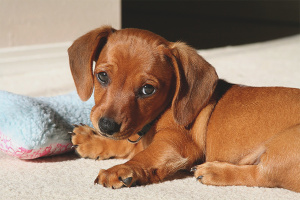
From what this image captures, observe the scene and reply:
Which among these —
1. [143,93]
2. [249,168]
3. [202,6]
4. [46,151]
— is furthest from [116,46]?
[202,6]

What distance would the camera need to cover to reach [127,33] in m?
2.59

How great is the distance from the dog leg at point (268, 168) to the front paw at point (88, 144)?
71 centimetres

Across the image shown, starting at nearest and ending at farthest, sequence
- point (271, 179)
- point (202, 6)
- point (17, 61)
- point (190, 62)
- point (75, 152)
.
Answer: point (271, 179)
point (190, 62)
point (75, 152)
point (17, 61)
point (202, 6)

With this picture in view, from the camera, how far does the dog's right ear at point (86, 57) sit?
8.79 feet

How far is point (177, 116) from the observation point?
2.57 m

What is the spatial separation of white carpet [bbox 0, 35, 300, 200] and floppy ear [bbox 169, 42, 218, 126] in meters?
0.45

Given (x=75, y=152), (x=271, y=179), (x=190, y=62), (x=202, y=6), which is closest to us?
(x=271, y=179)

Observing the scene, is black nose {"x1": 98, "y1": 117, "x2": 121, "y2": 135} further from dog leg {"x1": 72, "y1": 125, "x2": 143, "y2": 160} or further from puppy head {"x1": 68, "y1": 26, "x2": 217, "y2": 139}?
dog leg {"x1": 72, "y1": 125, "x2": 143, "y2": 160}

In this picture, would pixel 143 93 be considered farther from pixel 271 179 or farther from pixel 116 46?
pixel 271 179

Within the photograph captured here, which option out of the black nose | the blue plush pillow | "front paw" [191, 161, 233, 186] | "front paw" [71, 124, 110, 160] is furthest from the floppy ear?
the blue plush pillow

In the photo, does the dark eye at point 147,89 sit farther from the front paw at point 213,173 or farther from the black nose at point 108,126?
the front paw at point 213,173

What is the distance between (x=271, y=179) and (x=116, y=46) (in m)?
1.28

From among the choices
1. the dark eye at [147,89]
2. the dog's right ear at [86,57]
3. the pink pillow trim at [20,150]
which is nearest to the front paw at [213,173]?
the dark eye at [147,89]

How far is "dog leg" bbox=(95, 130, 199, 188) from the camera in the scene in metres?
2.30
